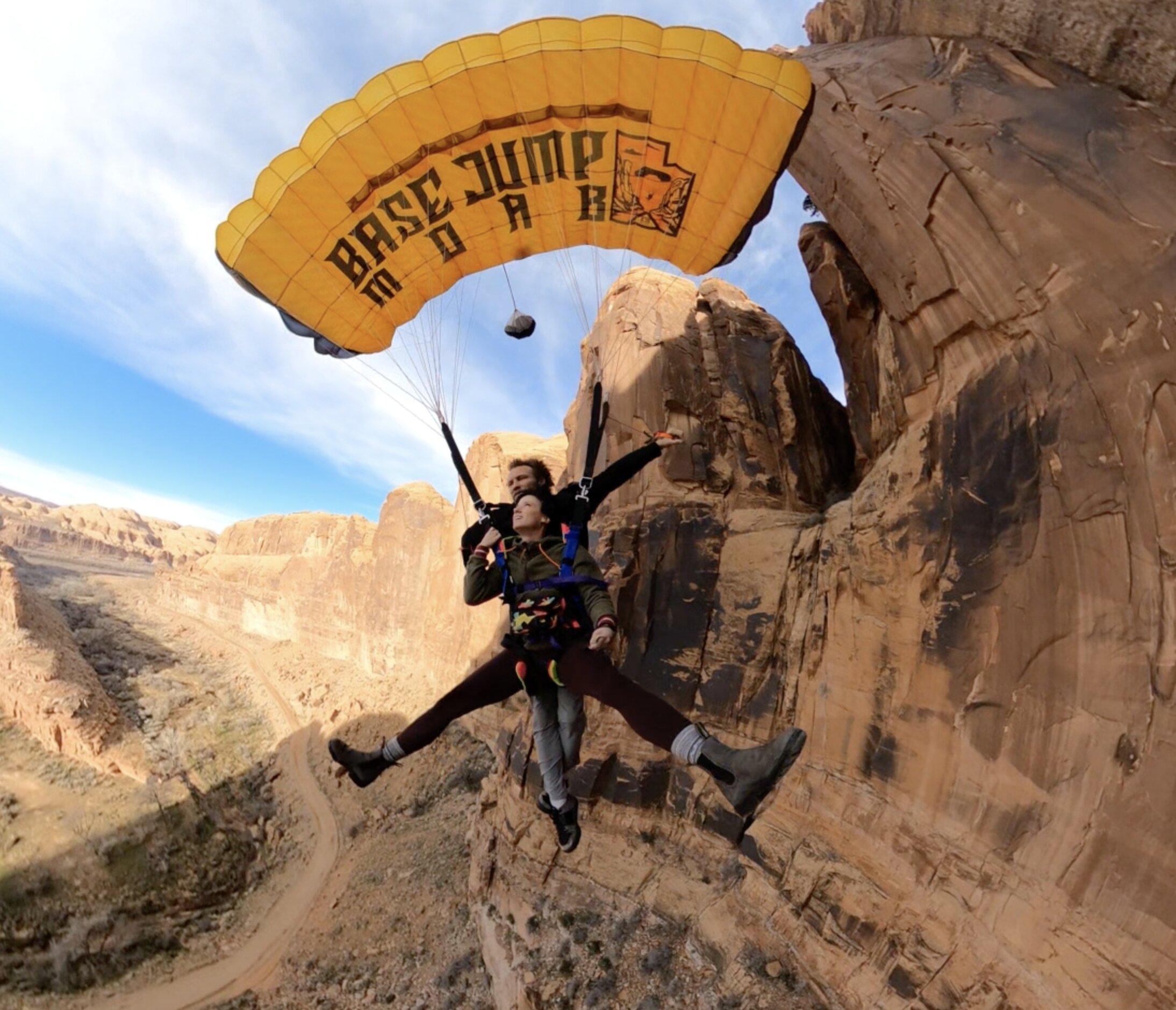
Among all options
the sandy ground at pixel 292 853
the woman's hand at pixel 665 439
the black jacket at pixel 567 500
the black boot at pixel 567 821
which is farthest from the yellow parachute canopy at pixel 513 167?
the sandy ground at pixel 292 853

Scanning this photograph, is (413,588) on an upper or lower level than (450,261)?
lower

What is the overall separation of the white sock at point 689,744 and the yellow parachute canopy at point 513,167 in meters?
6.00

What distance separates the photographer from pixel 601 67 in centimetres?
616

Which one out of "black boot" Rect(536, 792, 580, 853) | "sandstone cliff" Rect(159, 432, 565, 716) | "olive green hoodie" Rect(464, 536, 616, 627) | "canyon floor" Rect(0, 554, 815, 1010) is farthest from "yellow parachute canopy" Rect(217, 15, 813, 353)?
"sandstone cliff" Rect(159, 432, 565, 716)

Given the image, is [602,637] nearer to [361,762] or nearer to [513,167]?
[361,762]

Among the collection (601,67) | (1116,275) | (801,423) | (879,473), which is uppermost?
(601,67)

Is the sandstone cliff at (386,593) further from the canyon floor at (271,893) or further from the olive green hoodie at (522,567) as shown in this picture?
the olive green hoodie at (522,567)

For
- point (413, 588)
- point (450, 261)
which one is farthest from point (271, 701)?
point (450, 261)

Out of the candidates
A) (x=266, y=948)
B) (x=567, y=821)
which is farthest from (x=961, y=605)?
(x=266, y=948)

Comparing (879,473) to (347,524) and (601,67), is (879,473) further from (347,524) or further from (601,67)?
(347,524)

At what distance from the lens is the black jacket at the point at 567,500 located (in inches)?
227

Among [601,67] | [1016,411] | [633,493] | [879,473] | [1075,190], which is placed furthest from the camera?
[633,493]

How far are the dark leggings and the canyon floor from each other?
15.3 ft

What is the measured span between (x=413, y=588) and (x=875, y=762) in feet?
68.9
